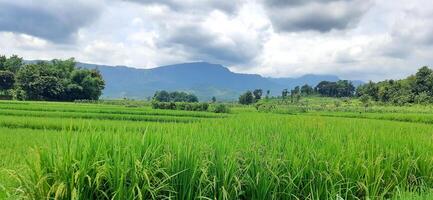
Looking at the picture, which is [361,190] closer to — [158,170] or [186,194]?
[186,194]

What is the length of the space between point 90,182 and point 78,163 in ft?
0.87

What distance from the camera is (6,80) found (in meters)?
75.1

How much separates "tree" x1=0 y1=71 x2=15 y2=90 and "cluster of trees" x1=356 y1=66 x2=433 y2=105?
210 feet

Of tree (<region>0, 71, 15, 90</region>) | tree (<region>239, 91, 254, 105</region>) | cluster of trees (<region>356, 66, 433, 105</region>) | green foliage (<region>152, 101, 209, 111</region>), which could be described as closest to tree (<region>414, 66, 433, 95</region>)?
cluster of trees (<region>356, 66, 433, 105</region>)

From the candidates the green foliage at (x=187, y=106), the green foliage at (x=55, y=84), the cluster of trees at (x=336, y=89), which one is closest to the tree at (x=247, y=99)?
the cluster of trees at (x=336, y=89)

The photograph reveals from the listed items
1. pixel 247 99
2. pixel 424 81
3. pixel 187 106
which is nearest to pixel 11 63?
pixel 247 99

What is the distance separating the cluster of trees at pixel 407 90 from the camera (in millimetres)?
60031

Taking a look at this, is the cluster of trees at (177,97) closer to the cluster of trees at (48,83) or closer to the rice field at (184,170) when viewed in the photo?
the cluster of trees at (48,83)

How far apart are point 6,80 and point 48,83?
15.9 meters

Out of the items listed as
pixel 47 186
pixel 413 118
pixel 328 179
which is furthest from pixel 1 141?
pixel 413 118

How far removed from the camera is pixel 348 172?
5414mm

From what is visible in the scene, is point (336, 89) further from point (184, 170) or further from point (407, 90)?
point (184, 170)

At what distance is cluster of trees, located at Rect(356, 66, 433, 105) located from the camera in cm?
6003

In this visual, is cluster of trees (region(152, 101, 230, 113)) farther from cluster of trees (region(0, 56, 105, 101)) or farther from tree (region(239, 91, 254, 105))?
tree (region(239, 91, 254, 105))
